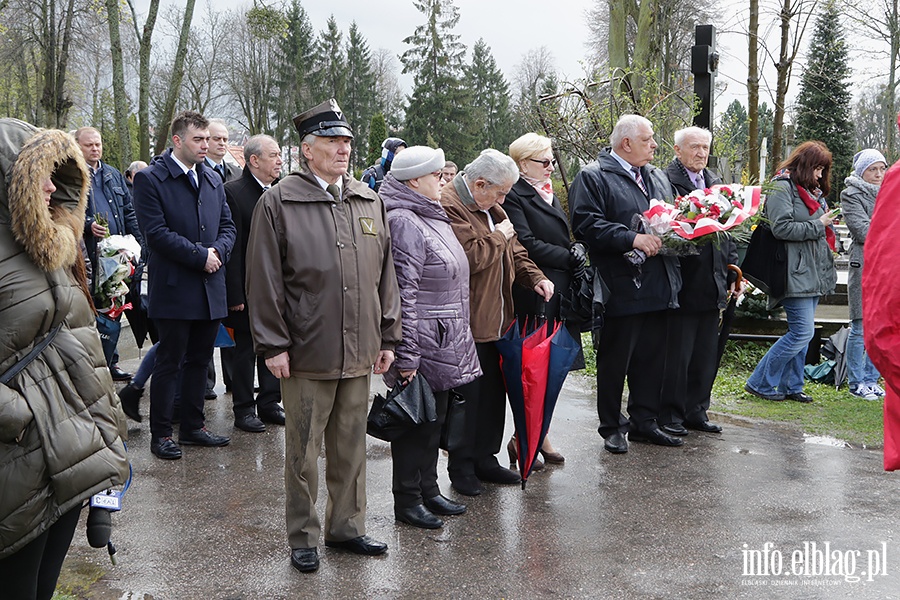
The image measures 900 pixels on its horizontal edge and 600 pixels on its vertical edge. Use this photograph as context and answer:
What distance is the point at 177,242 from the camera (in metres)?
6.11

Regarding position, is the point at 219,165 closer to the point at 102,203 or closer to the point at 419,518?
the point at 102,203

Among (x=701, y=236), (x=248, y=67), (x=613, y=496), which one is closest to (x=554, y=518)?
(x=613, y=496)

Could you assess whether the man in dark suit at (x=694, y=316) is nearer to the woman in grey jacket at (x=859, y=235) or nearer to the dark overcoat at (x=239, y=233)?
the woman in grey jacket at (x=859, y=235)

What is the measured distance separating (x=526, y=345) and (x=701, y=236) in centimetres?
162

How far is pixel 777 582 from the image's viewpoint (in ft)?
14.2

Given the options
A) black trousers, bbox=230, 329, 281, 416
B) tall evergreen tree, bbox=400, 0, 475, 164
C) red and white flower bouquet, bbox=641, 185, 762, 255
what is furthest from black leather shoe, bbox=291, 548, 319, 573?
tall evergreen tree, bbox=400, 0, 475, 164

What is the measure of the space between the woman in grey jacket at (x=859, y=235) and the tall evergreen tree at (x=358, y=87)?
182 feet

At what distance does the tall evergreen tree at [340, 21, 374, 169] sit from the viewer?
6391 cm

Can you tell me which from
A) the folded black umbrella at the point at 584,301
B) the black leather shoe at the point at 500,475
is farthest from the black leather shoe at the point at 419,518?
the folded black umbrella at the point at 584,301

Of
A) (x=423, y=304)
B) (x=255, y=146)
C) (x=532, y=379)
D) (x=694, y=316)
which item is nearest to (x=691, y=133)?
Result: (x=694, y=316)

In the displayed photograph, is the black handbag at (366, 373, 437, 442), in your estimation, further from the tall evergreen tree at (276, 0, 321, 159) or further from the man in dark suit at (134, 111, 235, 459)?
the tall evergreen tree at (276, 0, 321, 159)

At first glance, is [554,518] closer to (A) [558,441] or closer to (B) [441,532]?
(B) [441,532]

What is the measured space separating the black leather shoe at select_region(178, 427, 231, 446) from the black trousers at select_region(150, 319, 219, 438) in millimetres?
42

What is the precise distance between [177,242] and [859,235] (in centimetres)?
582
